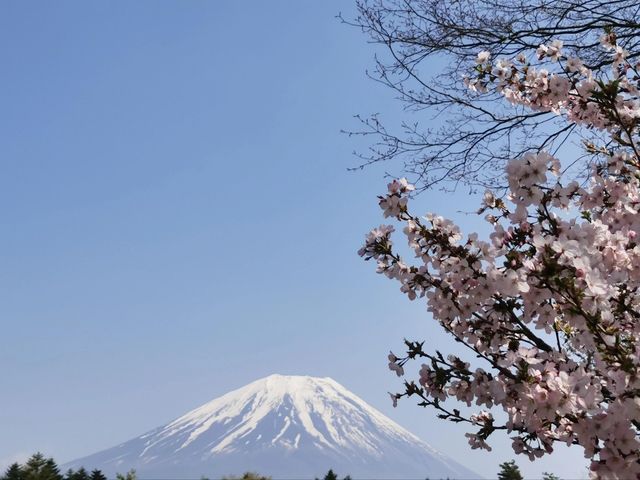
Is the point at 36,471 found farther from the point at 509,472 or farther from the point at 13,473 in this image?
the point at 509,472

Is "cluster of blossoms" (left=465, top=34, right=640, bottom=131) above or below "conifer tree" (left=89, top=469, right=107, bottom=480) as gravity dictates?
above

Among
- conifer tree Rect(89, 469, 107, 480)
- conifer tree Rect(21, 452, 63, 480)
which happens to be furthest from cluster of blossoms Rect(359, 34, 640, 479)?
conifer tree Rect(89, 469, 107, 480)

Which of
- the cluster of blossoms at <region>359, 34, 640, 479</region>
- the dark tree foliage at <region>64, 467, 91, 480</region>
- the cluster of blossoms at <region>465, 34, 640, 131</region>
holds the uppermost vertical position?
the cluster of blossoms at <region>465, 34, 640, 131</region>

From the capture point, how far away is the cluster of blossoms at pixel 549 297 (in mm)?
2654

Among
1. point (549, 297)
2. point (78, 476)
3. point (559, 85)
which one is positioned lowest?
point (78, 476)

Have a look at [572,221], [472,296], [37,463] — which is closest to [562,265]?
[572,221]

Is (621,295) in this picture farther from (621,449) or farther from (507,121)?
(507,121)

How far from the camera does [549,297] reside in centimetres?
296

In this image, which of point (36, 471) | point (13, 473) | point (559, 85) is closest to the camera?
point (559, 85)

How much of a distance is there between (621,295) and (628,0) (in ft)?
14.7

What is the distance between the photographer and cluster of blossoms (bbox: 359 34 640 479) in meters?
2.65

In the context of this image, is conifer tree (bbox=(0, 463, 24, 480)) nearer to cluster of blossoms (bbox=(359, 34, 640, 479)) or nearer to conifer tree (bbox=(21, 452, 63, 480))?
conifer tree (bbox=(21, 452, 63, 480))

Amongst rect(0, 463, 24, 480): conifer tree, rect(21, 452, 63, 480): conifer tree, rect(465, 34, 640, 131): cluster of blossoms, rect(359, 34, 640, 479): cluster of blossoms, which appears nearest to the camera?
rect(359, 34, 640, 479): cluster of blossoms

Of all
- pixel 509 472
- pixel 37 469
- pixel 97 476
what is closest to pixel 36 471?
pixel 37 469
